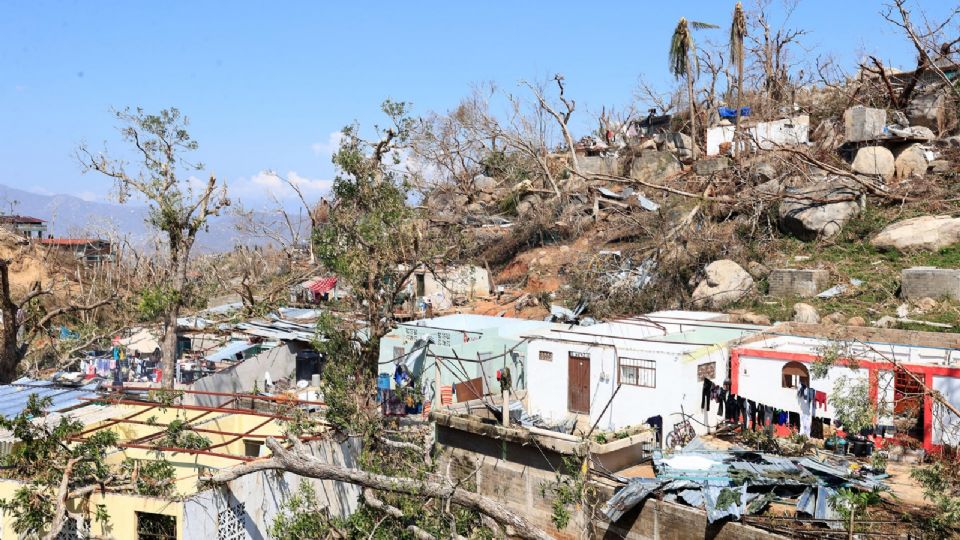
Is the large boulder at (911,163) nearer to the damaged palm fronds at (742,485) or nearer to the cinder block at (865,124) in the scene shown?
the cinder block at (865,124)

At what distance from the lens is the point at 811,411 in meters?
14.1

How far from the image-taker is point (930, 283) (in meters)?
18.6

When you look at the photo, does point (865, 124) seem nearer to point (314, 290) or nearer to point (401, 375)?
point (401, 375)

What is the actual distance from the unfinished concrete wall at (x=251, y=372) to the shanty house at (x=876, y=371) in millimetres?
11113

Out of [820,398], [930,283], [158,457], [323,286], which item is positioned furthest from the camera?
[323,286]

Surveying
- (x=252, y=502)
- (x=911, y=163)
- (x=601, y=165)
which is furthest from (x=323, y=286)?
(x=911, y=163)

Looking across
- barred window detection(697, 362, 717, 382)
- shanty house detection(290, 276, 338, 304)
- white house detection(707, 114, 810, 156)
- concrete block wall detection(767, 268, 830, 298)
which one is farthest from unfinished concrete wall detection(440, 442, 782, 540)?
white house detection(707, 114, 810, 156)

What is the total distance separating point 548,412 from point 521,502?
2312mm

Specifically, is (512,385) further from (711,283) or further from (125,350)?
(125,350)

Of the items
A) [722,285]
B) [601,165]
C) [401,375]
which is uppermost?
[601,165]

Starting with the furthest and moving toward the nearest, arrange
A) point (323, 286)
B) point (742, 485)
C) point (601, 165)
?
point (601, 165) → point (323, 286) → point (742, 485)

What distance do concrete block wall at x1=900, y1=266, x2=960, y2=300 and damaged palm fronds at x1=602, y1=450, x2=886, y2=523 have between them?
8219 millimetres

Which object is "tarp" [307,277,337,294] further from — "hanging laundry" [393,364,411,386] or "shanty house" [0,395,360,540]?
"shanty house" [0,395,360,540]

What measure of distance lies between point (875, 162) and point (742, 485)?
16.6 m
